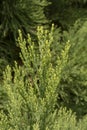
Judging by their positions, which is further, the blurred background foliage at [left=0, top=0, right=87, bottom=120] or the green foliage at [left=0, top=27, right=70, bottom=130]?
the blurred background foliage at [left=0, top=0, right=87, bottom=120]

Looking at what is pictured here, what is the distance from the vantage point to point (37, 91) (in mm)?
2039

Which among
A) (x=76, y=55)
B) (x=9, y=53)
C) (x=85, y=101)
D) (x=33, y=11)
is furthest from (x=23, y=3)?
(x=85, y=101)

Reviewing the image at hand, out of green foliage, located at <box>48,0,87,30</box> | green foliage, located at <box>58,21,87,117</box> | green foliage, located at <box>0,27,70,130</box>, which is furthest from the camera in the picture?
green foliage, located at <box>48,0,87,30</box>

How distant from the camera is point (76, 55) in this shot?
3186 mm

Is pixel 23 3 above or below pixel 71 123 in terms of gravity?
above

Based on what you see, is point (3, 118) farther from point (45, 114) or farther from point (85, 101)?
point (85, 101)

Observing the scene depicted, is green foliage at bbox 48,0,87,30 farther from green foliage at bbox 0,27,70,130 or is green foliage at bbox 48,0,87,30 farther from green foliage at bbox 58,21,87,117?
green foliage at bbox 0,27,70,130

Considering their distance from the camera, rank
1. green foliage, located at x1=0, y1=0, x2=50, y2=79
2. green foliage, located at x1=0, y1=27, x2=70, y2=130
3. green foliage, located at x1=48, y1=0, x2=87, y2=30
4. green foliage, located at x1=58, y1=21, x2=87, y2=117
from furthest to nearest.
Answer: green foliage, located at x1=48, y1=0, x2=87, y2=30
green foliage, located at x1=58, y1=21, x2=87, y2=117
green foliage, located at x1=0, y1=0, x2=50, y2=79
green foliage, located at x1=0, y1=27, x2=70, y2=130

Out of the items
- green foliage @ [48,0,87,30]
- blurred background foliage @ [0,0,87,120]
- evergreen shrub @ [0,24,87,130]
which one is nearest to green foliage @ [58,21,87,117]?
blurred background foliage @ [0,0,87,120]

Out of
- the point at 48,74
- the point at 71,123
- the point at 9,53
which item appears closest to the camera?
the point at 48,74

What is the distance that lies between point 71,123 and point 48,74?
60cm

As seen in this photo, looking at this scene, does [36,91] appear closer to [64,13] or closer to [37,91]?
[37,91]

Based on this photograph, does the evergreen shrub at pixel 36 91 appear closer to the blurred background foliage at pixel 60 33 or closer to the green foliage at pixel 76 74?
the blurred background foliage at pixel 60 33

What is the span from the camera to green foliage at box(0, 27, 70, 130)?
1846 millimetres
